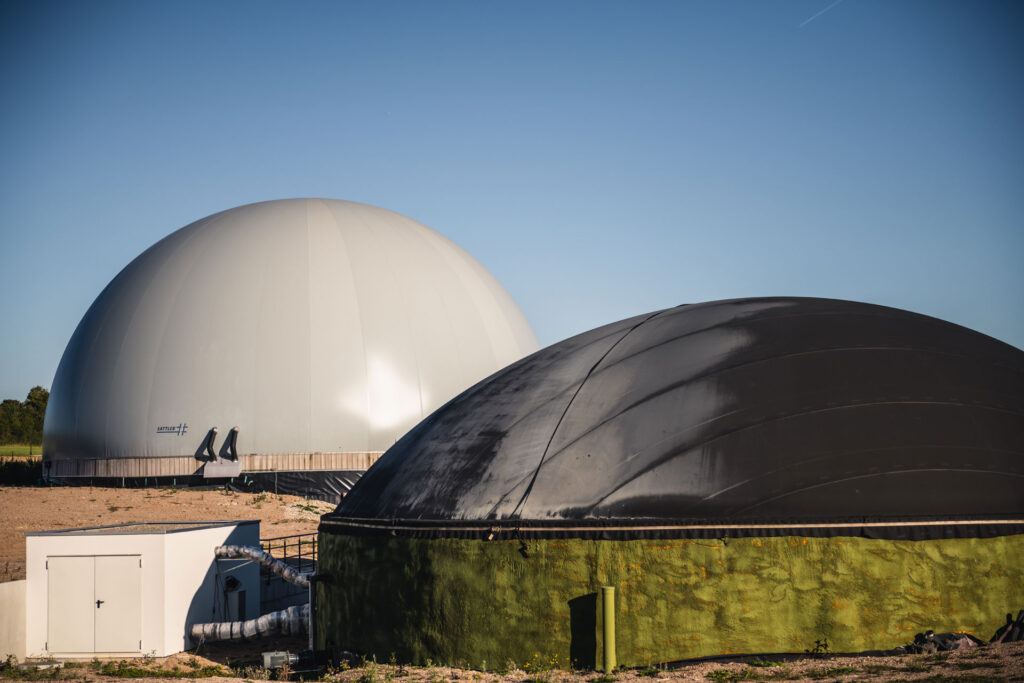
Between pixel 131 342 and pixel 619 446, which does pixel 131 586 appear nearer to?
pixel 619 446

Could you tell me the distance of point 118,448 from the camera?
1367 inches

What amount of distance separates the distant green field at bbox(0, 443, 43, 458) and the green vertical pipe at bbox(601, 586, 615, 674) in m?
71.5

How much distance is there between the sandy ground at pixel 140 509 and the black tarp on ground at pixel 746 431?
56.9 feet

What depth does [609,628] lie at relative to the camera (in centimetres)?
1145

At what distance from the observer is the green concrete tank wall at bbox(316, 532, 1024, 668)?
11211 millimetres

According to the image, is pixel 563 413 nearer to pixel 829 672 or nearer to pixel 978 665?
pixel 829 672

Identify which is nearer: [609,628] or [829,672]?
[829,672]

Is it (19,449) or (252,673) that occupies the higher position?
(19,449)

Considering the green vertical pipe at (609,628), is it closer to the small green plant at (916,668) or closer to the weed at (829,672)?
the weed at (829,672)

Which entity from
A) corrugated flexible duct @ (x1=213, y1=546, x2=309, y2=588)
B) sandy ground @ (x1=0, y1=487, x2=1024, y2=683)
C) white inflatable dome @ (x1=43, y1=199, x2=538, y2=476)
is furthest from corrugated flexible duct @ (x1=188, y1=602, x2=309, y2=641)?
white inflatable dome @ (x1=43, y1=199, x2=538, y2=476)

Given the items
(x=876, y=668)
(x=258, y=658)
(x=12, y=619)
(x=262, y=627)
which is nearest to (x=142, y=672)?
(x=258, y=658)

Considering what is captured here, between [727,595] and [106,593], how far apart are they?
1378 cm

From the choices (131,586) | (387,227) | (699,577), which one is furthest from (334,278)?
(699,577)

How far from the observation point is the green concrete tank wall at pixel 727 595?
36.8 ft
